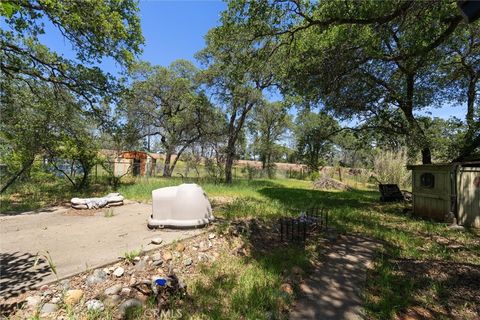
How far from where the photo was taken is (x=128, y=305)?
2.90m

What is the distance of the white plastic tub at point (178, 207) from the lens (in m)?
5.46

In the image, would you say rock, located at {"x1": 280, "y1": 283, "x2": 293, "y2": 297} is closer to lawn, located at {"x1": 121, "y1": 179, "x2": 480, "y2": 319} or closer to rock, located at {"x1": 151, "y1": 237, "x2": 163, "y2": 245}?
lawn, located at {"x1": 121, "y1": 179, "x2": 480, "y2": 319}

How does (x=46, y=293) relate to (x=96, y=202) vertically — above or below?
below

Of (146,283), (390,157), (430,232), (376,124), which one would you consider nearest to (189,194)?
(146,283)

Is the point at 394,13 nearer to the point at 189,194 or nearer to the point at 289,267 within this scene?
the point at 289,267

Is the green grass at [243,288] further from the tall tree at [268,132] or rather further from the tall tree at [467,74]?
the tall tree at [268,132]

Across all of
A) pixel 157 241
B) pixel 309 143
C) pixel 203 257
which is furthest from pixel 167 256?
pixel 309 143

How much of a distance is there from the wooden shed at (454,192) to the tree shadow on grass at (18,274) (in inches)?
351

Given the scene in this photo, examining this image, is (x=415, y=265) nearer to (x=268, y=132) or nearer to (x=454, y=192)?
(x=454, y=192)

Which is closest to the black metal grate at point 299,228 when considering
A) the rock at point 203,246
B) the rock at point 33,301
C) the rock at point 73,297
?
the rock at point 203,246

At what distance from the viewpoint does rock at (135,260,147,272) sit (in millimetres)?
3691

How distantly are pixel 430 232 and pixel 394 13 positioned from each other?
501 centimetres

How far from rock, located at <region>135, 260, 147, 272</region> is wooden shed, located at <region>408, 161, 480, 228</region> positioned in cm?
765

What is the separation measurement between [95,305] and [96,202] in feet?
18.3
